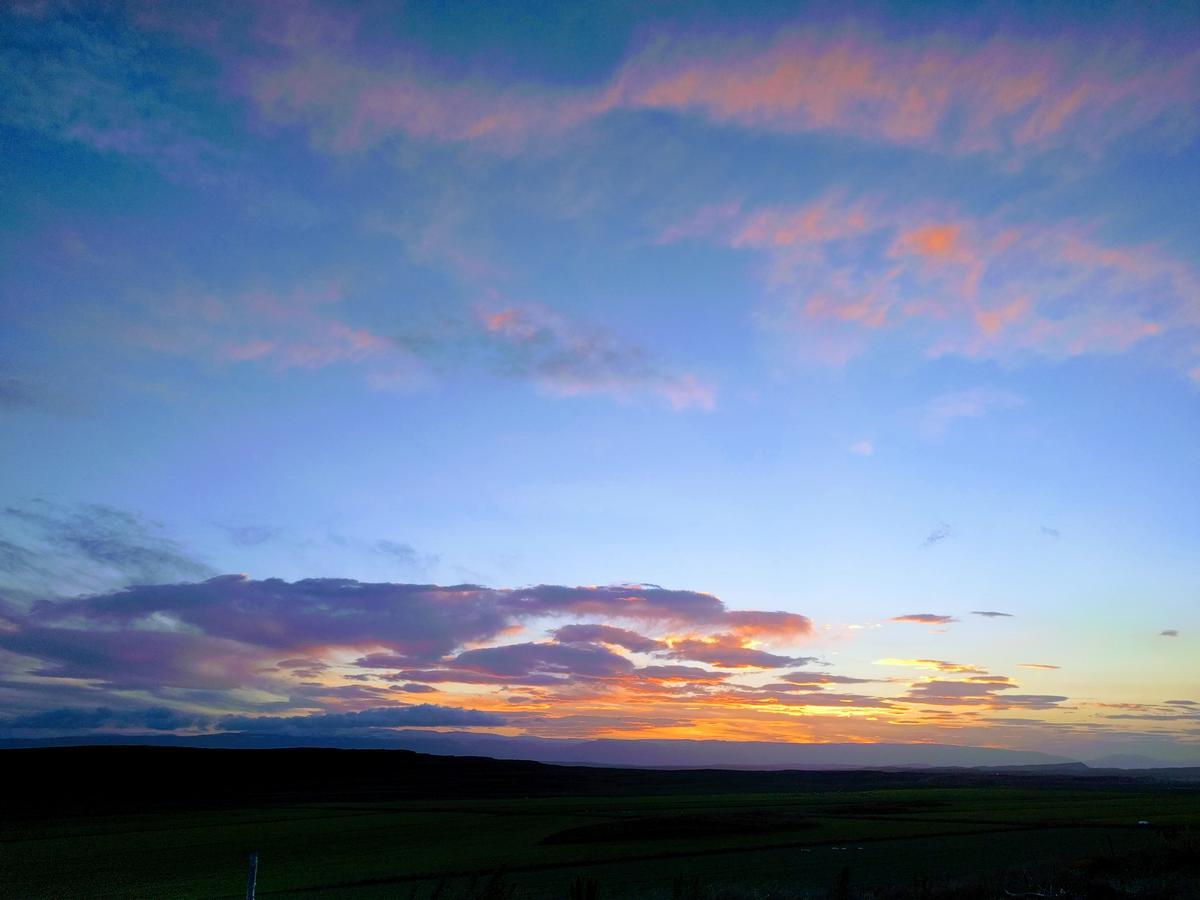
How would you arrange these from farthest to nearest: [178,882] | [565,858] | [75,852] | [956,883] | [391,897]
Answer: [75,852] → [565,858] → [178,882] → [391,897] → [956,883]

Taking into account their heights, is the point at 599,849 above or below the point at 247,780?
above

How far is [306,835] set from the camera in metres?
57.6

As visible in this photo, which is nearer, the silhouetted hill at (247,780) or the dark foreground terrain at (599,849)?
the dark foreground terrain at (599,849)

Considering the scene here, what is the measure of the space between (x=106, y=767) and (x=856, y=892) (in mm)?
154179

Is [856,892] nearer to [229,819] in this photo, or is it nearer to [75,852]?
[75,852]

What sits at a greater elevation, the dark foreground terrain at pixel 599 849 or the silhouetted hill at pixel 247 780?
the dark foreground terrain at pixel 599 849

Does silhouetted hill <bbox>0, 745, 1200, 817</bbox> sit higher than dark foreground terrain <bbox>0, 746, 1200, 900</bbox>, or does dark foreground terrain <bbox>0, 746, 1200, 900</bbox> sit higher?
dark foreground terrain <bbox>0, 746, 1200, 900</bbox>

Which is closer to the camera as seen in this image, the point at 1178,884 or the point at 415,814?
the point at 1178,884

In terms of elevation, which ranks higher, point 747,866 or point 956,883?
point 956,883

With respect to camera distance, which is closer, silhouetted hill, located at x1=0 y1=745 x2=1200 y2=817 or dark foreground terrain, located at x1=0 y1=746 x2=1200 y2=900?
dark foreground terrain, located at x1=0 y1=746 x2=1200 y2=900

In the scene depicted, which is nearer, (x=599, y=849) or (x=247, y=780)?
(x=599, y=849)

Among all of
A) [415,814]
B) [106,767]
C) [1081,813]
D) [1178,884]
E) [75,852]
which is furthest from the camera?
[106,767]

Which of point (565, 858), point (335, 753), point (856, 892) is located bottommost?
point (335, 753)

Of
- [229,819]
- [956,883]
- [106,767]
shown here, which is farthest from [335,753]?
[956,883]
